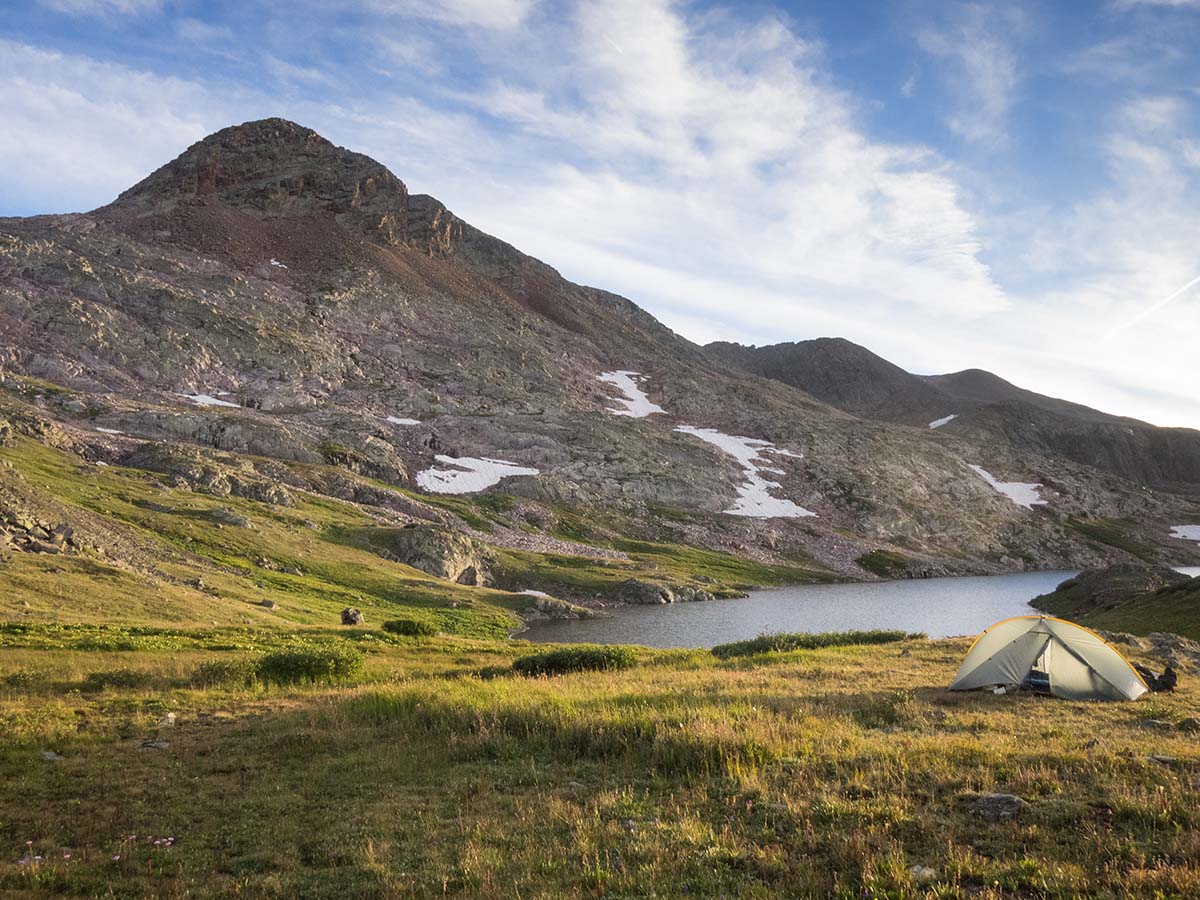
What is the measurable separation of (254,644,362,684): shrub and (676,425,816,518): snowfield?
352 feet

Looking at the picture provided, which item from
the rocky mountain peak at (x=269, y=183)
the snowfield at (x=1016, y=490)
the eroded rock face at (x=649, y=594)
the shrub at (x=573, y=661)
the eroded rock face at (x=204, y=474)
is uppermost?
the rocky mountain peak at (x=269, y=183)

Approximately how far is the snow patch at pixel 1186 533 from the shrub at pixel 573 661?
21268cm

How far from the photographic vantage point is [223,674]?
22859 mm

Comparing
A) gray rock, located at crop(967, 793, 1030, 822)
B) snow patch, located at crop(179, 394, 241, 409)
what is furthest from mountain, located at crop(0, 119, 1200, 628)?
gray rock, located at crop(967, 793, 1030, 822)

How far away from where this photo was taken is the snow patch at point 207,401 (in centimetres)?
10447

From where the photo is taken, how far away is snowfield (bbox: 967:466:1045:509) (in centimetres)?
17550

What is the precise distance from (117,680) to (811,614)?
67266mm

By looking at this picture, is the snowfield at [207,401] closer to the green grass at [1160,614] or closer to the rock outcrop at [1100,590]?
the green grass at [1160,614]

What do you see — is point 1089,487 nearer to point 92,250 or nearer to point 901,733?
point 901,733

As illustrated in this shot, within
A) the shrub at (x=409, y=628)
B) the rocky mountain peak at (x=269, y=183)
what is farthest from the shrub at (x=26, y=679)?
the rocky mountain peak at (x=269, y=183)

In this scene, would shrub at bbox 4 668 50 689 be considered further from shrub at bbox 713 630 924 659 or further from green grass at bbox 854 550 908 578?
green grass at bbox 854 550 908 578

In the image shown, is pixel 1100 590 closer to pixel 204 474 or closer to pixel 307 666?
pixel 307 666

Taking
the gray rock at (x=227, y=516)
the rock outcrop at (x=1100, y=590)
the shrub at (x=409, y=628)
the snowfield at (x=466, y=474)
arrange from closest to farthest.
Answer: the shrub at (x=409, y=628)
the gray rock at (x=227, y=516)
the rock outcrop at (x=1100, y=590)
the snowfield at (x=466, y=474)

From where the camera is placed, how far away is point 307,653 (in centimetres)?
2473
